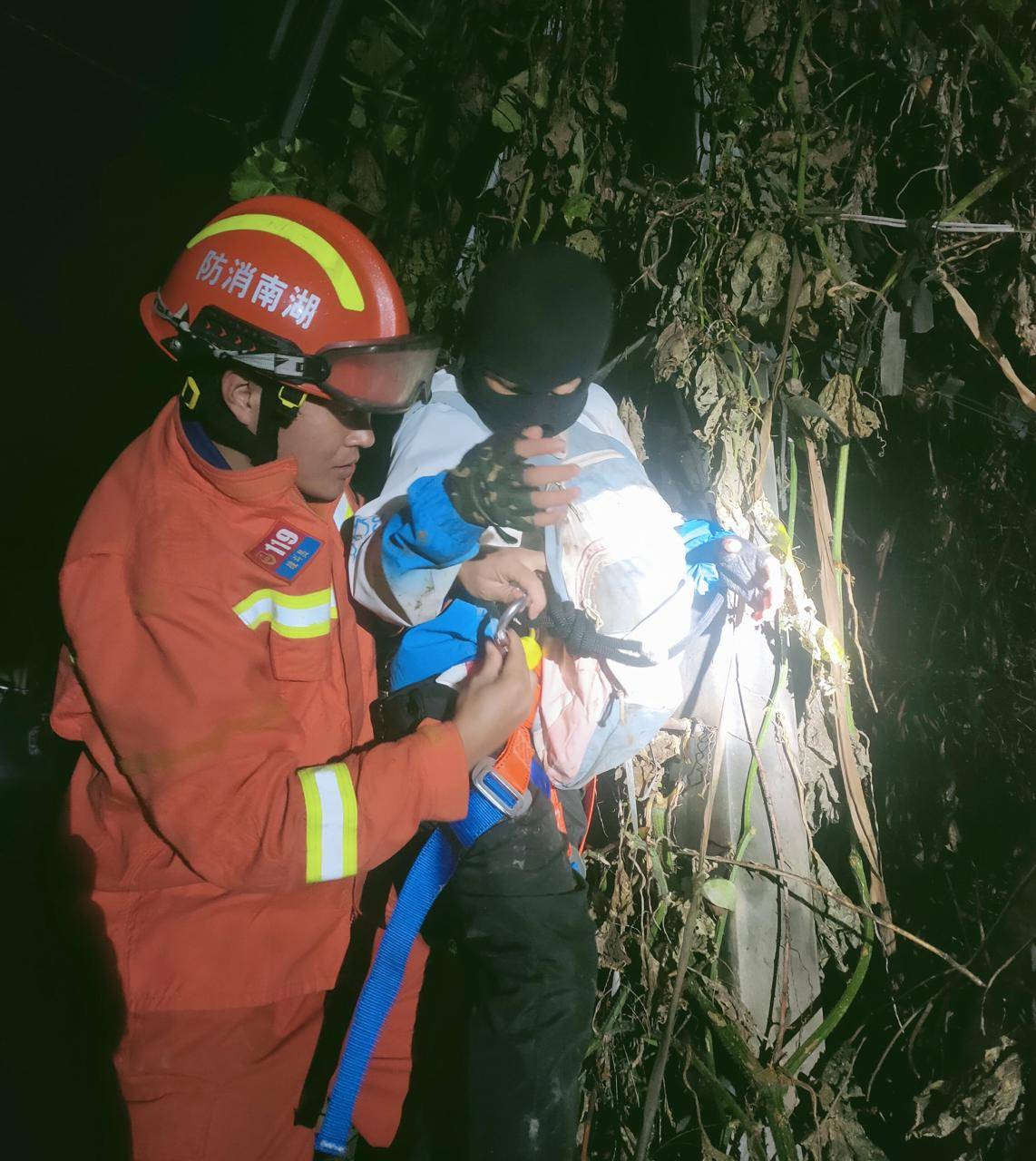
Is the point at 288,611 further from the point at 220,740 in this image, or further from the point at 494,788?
the point at 494,788

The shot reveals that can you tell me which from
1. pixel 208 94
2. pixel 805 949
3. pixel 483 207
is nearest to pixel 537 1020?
pixel 805 949

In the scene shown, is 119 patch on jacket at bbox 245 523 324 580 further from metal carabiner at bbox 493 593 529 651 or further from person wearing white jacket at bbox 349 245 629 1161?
metal carabiner at bbox 493 593 529 651

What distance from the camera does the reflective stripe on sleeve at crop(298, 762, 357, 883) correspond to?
4.90ft

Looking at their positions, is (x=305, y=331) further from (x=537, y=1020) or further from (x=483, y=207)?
(x=537, y=1020)

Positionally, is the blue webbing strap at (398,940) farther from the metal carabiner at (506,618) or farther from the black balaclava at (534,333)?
the black balaclava at (534,333)

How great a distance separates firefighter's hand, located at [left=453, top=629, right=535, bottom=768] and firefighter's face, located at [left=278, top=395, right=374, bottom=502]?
1.97 ft

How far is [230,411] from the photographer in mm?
1700

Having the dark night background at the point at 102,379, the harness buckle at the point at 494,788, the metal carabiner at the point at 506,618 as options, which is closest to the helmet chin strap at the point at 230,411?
the metal carabiner at the point at 506,618

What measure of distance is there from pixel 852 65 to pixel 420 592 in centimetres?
233

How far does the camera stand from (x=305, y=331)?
5.78 ft

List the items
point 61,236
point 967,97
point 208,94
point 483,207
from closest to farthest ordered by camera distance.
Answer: point 967,97 → point 483,207 → point 61,236 → point 208,94

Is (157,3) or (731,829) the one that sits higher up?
(157,3)

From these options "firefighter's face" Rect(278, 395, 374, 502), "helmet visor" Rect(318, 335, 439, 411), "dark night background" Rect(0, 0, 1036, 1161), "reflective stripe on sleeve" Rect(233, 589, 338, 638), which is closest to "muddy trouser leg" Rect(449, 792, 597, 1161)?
"reflective stripe on sleeve" Rect(233, 589, 338, 638)

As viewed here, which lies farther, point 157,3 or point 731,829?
point 157,3
